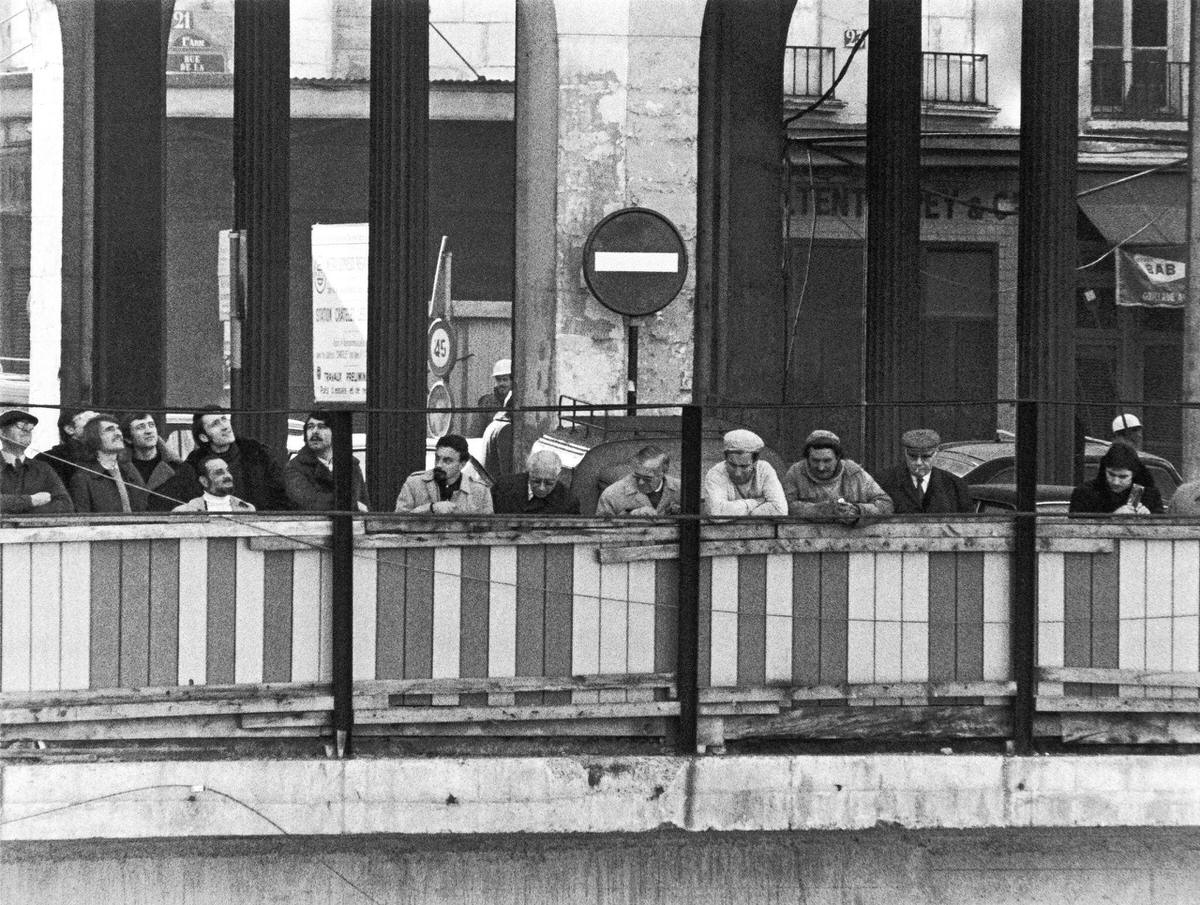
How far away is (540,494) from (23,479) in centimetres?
238

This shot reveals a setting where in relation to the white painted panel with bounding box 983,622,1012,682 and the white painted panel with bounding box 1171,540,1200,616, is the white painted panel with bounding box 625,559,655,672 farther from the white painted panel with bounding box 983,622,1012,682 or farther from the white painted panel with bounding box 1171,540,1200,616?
the white painted panel with bounding box 1171,540,1200,616

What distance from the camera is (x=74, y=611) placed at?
294 inches

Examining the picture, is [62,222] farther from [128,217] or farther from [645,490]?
[645,490]

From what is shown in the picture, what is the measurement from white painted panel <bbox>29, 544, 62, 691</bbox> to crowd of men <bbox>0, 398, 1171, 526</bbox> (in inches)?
15.8

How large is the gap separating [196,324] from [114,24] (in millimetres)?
13962

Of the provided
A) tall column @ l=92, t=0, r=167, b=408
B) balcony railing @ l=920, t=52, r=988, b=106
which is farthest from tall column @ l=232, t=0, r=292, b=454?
balcony railing @ l=920, t=52, r=988, b=106

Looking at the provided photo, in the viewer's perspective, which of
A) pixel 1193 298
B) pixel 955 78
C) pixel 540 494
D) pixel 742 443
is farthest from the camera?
pixel 955 78

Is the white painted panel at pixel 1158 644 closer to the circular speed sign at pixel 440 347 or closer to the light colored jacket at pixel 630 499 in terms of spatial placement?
the light colored jacket at pixel 630 499

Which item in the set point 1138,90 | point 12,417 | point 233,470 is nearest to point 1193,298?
point 233,470

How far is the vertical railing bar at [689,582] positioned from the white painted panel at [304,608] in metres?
1.52

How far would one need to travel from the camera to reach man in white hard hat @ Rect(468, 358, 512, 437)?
73.1 ft

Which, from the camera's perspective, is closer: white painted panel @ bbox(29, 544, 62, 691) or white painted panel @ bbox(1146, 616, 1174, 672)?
white painted panel @ bbox(29, 544, 62, 691)

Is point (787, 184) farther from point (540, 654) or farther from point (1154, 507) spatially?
point (540, 654)

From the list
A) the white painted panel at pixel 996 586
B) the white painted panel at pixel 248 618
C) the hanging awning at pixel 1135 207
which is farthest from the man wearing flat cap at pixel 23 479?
the hanging awning at pixel 1135 207
